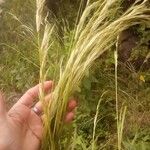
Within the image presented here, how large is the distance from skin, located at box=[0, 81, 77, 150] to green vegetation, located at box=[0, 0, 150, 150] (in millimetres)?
103

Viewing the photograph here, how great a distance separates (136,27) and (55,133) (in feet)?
6.58

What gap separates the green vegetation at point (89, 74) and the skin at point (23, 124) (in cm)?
10

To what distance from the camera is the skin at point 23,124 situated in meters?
1.81

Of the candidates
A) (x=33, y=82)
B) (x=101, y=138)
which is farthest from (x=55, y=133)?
(x=33, y=82)

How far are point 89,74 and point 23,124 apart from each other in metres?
1.32

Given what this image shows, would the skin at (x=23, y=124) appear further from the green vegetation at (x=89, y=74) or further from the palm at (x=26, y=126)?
the green vegetation at (x=89, y=74)

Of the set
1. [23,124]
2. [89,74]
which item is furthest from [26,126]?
[89,74]

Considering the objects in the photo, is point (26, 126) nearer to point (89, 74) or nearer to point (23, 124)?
point (23, 124)

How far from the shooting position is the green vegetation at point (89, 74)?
1763 millimetres

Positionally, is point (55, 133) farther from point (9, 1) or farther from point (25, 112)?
point (9, 1)

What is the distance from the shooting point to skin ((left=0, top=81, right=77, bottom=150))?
1.81 metres

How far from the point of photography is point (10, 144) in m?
1.82

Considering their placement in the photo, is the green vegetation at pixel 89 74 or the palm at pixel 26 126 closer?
the green vegetation at pixel 89 74

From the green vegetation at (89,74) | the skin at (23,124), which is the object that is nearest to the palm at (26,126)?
the skin at (23,124)
